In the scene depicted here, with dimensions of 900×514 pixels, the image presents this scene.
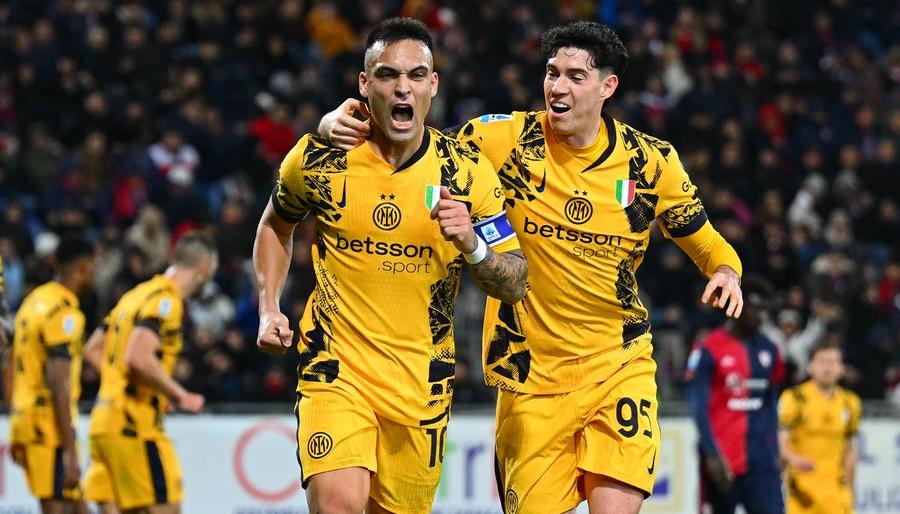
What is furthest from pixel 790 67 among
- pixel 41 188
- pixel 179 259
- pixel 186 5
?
pixel 179 259

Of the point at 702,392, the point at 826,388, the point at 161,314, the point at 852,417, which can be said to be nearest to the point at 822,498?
the point at 852,417

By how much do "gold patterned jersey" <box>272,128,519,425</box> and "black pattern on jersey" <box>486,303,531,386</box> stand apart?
61 cm

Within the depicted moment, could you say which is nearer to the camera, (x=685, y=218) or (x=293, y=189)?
(x=293, y=189)

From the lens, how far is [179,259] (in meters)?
9.95

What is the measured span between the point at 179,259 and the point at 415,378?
13.7 ft

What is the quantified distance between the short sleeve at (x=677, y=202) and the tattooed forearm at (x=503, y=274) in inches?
39.9

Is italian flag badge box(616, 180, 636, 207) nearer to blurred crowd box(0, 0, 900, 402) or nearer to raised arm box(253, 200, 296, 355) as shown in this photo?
raised arm box(253, 200, 296, 355)

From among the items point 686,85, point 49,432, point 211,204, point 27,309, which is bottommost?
point 49,432

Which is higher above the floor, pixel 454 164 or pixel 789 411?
pixel 454 164

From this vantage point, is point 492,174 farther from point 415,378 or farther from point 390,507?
point 390,507

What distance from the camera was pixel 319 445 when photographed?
5.96 metres

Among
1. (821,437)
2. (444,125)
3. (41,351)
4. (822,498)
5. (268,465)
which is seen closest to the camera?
(41,351)

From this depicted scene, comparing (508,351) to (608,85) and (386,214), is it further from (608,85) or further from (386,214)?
(608,85)

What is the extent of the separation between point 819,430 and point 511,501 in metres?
5.67
